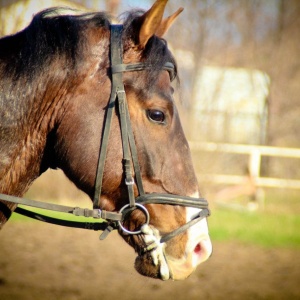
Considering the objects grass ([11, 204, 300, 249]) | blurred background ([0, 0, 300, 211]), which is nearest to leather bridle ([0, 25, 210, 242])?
grass ([11, 204, 300, 249])

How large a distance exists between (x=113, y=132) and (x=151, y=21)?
69cm

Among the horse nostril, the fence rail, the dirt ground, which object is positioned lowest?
Result: the fence rail

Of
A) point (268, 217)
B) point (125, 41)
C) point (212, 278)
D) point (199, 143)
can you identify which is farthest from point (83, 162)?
point (199, 143)

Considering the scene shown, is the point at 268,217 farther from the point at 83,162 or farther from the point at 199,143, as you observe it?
the point at 83,162

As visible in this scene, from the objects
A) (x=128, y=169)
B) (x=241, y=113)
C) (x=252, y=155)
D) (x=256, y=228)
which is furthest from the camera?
(x=241, y=113)

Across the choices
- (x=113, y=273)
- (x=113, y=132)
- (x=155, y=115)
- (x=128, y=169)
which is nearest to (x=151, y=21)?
(x=155, y=115)

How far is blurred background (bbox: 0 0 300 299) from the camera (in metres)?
11.1

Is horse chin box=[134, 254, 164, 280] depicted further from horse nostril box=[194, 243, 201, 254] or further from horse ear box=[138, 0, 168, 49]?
horse ear box=[138, 0, 168, 49]

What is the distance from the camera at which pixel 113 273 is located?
6.15 m

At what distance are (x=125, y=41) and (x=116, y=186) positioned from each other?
2.91ft

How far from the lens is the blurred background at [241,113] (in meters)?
11.1

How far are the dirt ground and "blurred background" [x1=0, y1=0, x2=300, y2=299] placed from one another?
1.28m

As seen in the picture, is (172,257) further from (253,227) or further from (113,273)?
(253,227)

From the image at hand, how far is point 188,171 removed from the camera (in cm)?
244
